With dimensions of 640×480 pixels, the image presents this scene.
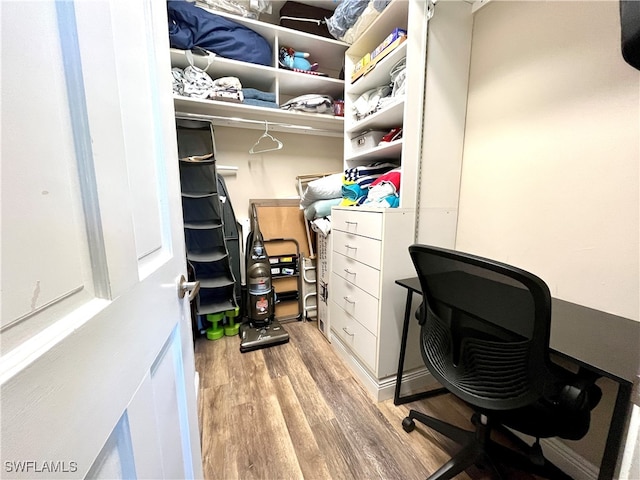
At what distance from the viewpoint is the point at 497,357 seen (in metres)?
0.85

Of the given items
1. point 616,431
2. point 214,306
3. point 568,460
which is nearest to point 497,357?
point 616,431

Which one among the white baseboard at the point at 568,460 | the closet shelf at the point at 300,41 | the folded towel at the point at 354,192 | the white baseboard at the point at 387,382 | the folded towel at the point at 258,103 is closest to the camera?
the white baseboard at the point at 568,460

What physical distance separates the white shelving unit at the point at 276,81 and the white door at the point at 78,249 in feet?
5.03

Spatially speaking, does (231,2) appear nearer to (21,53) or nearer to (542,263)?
(21,53)

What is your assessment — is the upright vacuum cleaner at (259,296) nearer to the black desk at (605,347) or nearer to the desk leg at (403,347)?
the desk leg at (403,347)

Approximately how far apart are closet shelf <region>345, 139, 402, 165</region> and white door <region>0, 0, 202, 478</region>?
125 centimetres

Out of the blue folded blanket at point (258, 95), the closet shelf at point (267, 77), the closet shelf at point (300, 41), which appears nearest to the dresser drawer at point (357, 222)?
the blue folded blanket at point (258, 95)

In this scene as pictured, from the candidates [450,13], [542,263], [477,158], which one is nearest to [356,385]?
[542,263]

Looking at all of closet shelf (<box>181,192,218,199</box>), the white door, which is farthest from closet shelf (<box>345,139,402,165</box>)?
the white door

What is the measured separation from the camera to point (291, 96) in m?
2.42

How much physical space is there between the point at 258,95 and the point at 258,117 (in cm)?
18

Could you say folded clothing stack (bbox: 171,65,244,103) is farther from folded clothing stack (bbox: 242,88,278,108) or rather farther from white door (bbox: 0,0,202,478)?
white door (bbox: 0,0,202,478)

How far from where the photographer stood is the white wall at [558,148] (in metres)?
0.94

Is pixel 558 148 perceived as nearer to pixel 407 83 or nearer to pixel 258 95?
pixel 407 83
